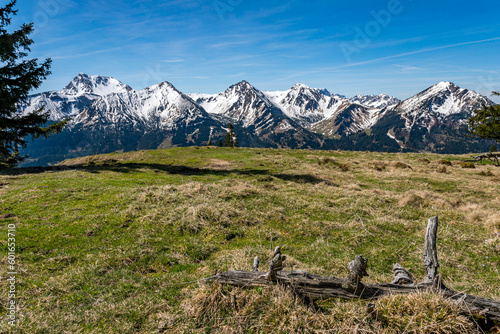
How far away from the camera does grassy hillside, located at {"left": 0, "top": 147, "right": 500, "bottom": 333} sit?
20.2 ft

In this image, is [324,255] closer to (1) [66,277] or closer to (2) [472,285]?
(2) [472,285]

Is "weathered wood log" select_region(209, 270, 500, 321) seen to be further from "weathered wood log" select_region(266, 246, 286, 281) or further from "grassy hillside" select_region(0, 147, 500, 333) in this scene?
"grassy hillside" select_region(0, 147, 500, 333)

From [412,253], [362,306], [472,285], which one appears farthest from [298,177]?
[362,306]

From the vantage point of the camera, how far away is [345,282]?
6.37 metres

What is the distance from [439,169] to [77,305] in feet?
150

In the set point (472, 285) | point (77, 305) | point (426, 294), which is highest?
point (426, 294)

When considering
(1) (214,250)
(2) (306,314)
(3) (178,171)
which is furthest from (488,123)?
(2) (306,314)

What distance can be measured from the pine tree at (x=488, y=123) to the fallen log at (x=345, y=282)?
61.0 meters

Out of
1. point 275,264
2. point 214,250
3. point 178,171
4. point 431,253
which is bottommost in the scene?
point 214,250

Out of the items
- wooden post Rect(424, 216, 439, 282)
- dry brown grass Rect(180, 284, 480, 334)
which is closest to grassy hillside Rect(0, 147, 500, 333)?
dry brown grass Rect(180, 284, 480, 334)

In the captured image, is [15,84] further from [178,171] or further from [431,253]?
[431,253]

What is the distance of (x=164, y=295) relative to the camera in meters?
7.49

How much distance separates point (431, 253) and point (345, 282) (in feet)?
8.54

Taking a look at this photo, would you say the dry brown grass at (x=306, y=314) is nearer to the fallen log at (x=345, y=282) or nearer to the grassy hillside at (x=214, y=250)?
the grassy hillside at (x=214, y=250)
